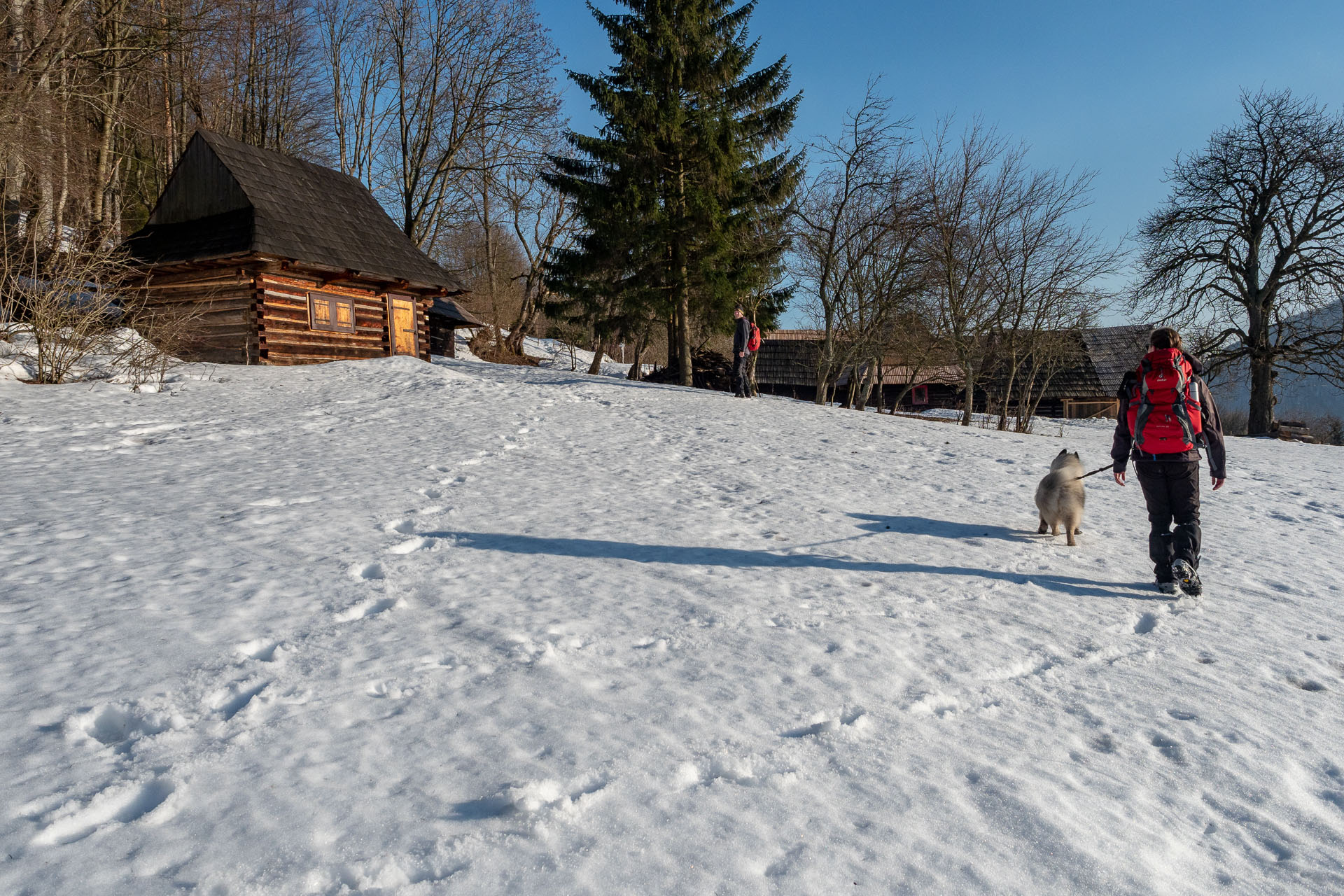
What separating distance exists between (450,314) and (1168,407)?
29.1 metres

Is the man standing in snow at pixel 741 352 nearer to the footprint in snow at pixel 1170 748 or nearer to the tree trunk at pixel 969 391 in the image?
the tree trunk at pixel 969 391

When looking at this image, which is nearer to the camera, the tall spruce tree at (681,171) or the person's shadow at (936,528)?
the person's shadow at (936,528)

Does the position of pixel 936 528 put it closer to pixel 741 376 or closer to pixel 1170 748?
pixel 1170 748

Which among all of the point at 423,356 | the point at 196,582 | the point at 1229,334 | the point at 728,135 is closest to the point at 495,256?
the point at 423,356

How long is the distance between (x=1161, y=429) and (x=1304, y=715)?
2.22 m

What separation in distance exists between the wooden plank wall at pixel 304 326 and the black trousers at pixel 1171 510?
1754cm

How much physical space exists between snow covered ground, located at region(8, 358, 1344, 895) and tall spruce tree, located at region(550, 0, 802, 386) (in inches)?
579

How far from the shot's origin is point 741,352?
16.3m

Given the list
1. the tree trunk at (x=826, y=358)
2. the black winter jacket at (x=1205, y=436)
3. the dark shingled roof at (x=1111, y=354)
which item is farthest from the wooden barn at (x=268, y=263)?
the dark shingled roof at (x=1111, y=354)

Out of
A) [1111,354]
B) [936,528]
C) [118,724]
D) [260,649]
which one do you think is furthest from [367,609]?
[1111,354]

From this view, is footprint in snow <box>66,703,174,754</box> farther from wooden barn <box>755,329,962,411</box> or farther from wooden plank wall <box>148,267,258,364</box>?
wooden barn <box>755,329,962,411</box>

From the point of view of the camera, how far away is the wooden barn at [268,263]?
16.5m

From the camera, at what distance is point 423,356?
21844mm

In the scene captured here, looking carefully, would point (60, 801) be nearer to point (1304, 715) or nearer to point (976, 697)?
point (976, 697)
